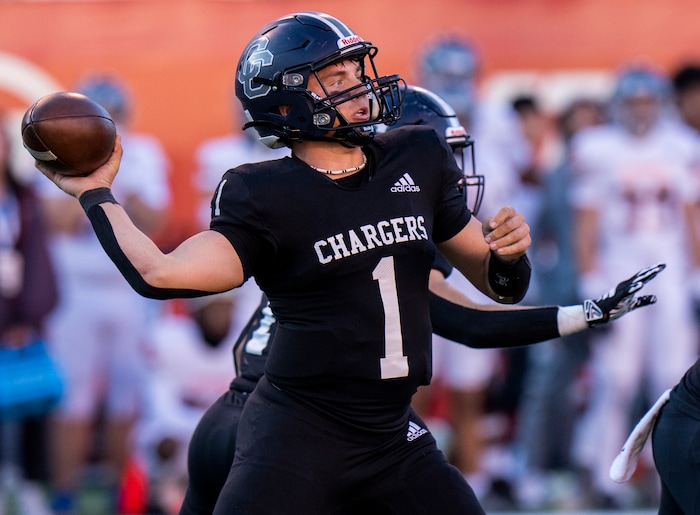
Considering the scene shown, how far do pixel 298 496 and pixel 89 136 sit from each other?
1047 mm

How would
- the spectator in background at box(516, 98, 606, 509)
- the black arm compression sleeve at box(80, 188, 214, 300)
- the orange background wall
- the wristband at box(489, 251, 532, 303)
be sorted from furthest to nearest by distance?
1. the orange background wall
2. the spectator in background at box(516, 98, 606, 509)
3. the wristband at box(489, 251, 532, 303)
4. the black arm compression sleeve at box(80, 188, 214, 300)

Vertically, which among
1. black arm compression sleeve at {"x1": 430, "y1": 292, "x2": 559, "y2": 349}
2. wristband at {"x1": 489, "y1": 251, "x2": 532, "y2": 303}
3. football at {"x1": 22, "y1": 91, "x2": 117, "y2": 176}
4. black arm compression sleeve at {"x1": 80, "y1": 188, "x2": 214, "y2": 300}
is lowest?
black arm compression sleeve at {"x1": 430, "y1": 292, "x2": 559, "y2": 349}

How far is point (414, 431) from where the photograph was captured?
3.46 metres

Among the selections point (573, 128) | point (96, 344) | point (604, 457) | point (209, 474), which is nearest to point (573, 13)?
point (573, 128)

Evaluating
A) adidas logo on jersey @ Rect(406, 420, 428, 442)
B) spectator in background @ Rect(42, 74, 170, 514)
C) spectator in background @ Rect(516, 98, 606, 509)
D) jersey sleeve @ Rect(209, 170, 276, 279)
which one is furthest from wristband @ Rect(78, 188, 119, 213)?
spectator in background @ Rect(516, 98, 606, 509)

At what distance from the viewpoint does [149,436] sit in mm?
6711

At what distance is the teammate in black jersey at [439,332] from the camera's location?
12.1 feet

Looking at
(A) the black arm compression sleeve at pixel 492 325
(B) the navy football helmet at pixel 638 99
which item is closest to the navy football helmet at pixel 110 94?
(B) the navy football helmet at pixel 638 99

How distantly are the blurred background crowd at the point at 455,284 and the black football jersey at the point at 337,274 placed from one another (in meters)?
3.08

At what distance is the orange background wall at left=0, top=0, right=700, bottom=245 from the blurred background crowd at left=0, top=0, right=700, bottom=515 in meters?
0.05

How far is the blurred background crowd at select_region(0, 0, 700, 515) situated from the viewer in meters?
6.58

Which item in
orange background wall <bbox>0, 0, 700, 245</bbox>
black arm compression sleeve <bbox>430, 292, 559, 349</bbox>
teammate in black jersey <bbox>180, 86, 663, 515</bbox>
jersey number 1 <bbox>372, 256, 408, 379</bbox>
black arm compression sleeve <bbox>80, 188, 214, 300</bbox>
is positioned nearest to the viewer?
black arm compression sleeve <bbox>80, 188, 214, 300</bbox>

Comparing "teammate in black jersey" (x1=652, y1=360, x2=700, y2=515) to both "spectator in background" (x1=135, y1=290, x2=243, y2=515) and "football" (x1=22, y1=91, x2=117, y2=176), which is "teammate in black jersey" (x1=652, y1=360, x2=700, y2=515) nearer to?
"football" (x1=22, y1=91, x2=117, y2=176)

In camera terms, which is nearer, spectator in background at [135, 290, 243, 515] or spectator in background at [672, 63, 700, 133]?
spectator in background at [135, 290, 243, 515]
